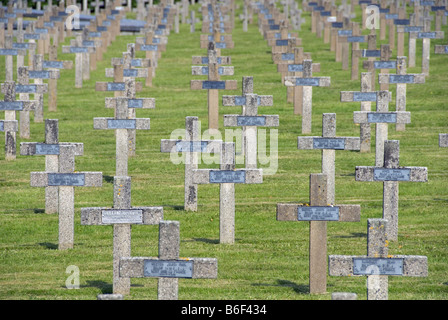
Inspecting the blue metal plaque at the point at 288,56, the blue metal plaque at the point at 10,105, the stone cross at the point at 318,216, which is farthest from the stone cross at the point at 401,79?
the stone cross at the point at 318,216

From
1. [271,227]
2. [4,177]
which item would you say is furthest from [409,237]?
[4,177]

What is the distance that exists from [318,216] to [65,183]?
147 inches

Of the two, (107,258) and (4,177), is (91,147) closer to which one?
(4,177)

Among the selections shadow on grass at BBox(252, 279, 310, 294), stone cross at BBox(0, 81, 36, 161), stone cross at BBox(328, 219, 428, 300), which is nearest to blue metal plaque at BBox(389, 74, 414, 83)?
stone cross at BBox(0, 81, 36, 161)

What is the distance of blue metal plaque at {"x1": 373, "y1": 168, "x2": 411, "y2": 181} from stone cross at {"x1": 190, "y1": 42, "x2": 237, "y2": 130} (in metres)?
9.62

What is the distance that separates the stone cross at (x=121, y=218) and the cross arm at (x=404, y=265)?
208 cm

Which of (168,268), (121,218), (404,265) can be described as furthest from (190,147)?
(404,265)

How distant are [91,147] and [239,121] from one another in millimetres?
5097

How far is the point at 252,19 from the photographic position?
45.4 m

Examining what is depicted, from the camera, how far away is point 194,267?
11.6m

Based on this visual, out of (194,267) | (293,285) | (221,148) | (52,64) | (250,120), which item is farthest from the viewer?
(52,64)

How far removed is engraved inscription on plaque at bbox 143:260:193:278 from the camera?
38.2 feet

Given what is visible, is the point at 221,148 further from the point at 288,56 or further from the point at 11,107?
the point at 288,56

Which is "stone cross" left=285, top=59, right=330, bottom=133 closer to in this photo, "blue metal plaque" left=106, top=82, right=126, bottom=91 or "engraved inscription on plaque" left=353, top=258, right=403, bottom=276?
"blue metal plaque" left=106, top=82, right=126, bottom=91
